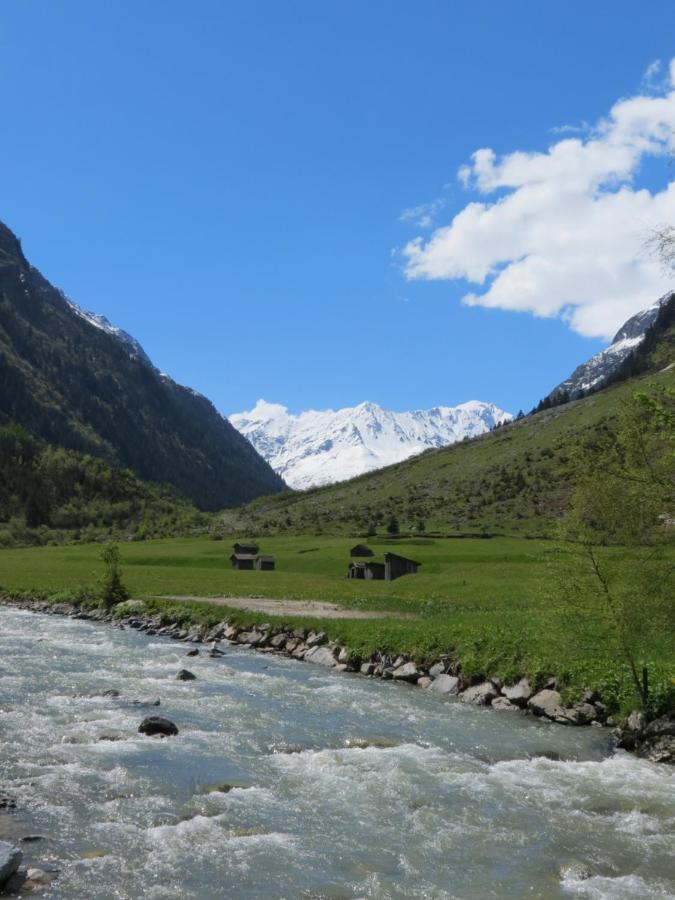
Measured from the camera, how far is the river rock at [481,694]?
29.2 metres

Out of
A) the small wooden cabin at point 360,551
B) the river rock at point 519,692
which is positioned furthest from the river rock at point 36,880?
the small wooden cabin at point 360,551

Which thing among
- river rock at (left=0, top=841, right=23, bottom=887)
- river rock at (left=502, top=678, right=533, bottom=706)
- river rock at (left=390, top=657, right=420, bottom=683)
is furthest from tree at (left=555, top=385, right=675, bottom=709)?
river rock at (left=0, top=841, right=23, bottom=887)

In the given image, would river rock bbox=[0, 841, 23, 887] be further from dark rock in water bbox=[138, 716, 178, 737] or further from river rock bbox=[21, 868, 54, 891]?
dark rock in water bbox=[138, 716, 178, 737]

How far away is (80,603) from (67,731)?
1827 inches

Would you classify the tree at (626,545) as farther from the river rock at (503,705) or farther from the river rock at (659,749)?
the river rock at (503,705)

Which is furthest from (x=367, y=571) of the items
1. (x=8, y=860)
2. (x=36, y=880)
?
(x=8, y=860)

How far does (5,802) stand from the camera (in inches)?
619

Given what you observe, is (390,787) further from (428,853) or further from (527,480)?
(527,480)

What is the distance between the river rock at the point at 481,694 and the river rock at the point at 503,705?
1.04 feet

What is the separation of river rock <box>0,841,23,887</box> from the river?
28.9 inches

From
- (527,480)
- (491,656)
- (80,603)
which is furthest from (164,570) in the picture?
(527,480)

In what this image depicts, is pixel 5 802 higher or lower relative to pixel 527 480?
lower

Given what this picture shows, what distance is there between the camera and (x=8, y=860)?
12.1 metres

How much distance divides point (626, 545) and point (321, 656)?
20.2 m
